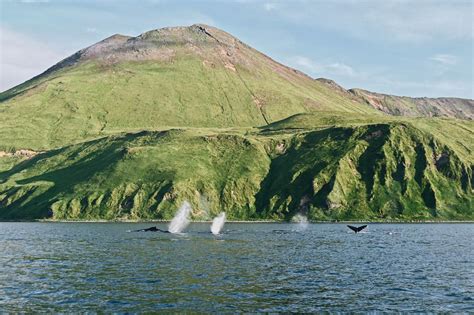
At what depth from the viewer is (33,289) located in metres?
53.7

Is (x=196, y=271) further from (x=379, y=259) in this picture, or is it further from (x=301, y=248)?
(x=301, y=248)

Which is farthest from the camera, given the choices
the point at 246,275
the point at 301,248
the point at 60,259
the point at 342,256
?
the point at 301,248

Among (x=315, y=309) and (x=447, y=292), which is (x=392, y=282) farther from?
(x=315, y=309)

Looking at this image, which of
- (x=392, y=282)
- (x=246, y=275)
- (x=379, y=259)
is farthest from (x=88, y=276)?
(x=379, y=259)

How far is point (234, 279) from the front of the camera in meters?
60.4

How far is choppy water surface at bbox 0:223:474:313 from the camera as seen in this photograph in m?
46.5

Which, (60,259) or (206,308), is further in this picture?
(60,259)

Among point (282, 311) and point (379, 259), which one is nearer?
point (282, 311)

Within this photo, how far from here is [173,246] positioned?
102812mm

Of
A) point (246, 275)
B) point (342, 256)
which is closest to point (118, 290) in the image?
point (246, 275)

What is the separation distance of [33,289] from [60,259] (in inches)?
1126

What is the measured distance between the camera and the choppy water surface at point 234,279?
46.5 m

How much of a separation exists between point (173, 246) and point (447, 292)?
2324 inches

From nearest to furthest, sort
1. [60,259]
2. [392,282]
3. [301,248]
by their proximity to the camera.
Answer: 1. [392,282]
2. [60,259]
3. [301,248]
